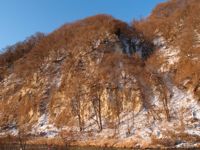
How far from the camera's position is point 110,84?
188 feet

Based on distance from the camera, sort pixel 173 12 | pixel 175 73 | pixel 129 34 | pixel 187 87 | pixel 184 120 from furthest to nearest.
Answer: pixel 173 12
pixel 129 34
pixel 175 73
pixel 187 87
pixel 184 120

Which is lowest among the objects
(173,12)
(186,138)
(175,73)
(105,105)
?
(186,138)

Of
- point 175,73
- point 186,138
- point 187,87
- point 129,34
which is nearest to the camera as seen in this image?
point 186,138

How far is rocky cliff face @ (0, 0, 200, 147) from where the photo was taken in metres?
47.5

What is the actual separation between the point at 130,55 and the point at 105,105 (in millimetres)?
14224

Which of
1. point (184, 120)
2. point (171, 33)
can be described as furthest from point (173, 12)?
point (184, 120)

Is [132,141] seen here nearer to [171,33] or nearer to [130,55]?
[130,55]

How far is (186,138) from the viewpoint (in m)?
40.4

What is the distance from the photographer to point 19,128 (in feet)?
189

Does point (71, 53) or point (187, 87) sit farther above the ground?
point (71, 53)

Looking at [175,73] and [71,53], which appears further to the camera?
[71,53]

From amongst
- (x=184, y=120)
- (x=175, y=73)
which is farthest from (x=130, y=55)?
(x=184, y=120)

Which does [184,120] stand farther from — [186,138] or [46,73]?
[46,73]

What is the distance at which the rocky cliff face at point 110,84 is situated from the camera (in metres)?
47.5
